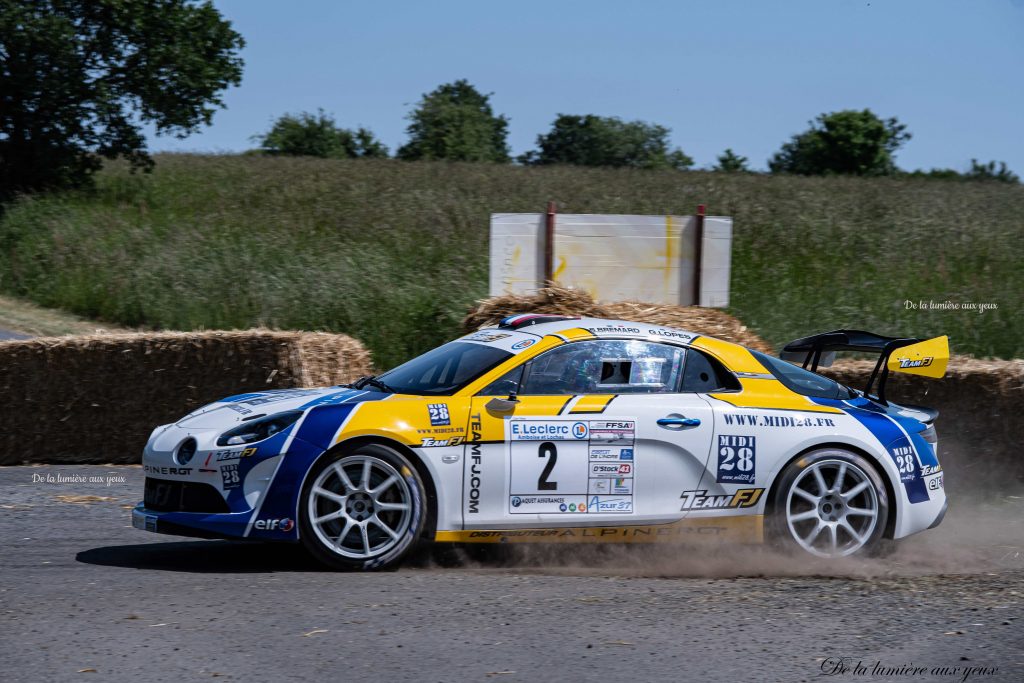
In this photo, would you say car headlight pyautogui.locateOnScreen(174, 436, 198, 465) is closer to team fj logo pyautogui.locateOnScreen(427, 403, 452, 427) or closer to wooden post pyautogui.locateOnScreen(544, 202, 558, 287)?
team fj logo pyautogui.locateOnScreen(427, 403, 452, 427)

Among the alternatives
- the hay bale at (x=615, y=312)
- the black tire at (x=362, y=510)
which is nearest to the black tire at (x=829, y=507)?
the black tire at (x=362, y=510)

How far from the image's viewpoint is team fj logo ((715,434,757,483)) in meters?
6.50

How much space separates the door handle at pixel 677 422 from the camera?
6461mm

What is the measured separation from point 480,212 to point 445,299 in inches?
393

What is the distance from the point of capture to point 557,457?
6.31 meters

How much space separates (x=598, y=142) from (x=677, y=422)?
70.6 metres

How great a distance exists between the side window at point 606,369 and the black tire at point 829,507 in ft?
3.04

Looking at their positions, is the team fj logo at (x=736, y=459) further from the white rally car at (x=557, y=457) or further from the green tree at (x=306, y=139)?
the green tree at (x=306, y=139)

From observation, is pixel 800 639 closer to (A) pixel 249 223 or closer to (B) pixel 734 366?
(B) pixel 734 366

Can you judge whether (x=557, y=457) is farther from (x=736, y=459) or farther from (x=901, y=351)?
(x=901, y=351)

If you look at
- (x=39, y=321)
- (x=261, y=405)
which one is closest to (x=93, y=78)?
(x=39, y=321)

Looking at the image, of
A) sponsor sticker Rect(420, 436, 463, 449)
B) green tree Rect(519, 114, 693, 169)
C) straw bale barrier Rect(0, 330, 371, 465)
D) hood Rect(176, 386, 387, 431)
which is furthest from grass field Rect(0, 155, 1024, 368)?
green tree Rect(519, 114, 693, 169)

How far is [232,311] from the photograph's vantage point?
1680 cm

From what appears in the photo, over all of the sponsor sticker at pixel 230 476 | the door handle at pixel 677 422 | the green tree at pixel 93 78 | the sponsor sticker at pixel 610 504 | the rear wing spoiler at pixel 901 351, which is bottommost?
the sponsor sticker at pixel 610 504
